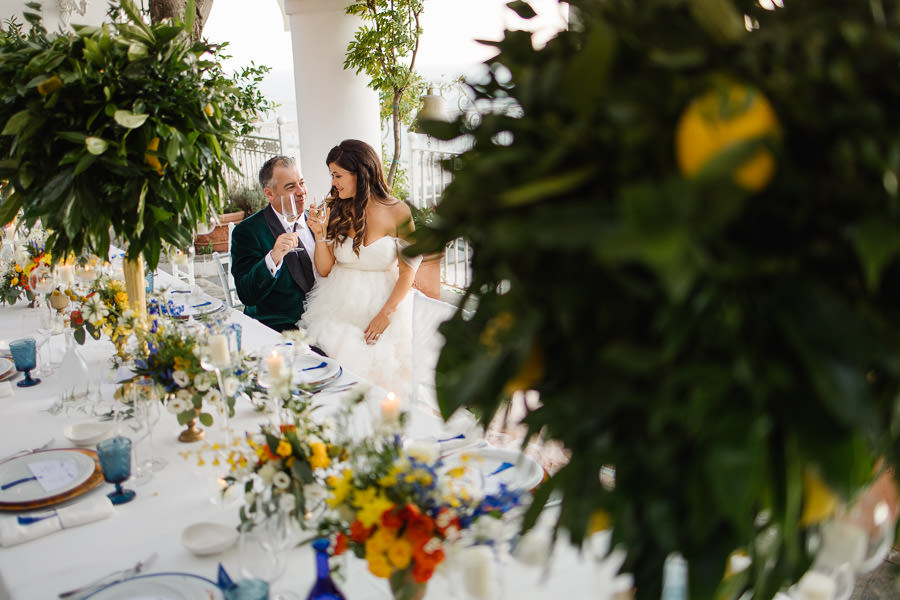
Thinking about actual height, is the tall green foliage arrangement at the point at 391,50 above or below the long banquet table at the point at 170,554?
above

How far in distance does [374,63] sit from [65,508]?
4590mm

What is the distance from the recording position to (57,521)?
1.36 meters

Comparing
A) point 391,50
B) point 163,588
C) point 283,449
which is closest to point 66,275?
point 163,588

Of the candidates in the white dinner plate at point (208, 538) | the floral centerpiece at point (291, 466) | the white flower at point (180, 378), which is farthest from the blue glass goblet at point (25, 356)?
the floral centerpiece at point (291, 466)

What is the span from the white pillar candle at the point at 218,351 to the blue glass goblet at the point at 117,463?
0.26 m

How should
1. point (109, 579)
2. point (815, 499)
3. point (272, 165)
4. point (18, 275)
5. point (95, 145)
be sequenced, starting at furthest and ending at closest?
1. point (272, 165)
2. point (18, 275)
3. point (95, 145)
4. point (109, 579)
5. point (815, 499)

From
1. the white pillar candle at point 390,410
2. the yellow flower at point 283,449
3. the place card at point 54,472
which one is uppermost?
the white pillar candle at point 390,410

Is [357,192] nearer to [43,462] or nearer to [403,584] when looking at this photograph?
[43,462]

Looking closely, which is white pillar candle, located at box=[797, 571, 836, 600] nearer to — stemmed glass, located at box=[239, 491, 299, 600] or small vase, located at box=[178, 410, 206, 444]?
stemmed glass, located at box=[239, 491, 299, 600]

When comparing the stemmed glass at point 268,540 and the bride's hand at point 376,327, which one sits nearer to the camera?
the stemmed glass at point 268,540

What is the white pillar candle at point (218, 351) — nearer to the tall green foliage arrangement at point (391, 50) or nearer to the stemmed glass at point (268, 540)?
the stemmed glass at point (268, 540)

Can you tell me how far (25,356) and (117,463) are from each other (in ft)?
3.13

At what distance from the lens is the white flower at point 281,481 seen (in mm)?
1086

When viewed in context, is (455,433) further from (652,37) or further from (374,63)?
(374,63)
